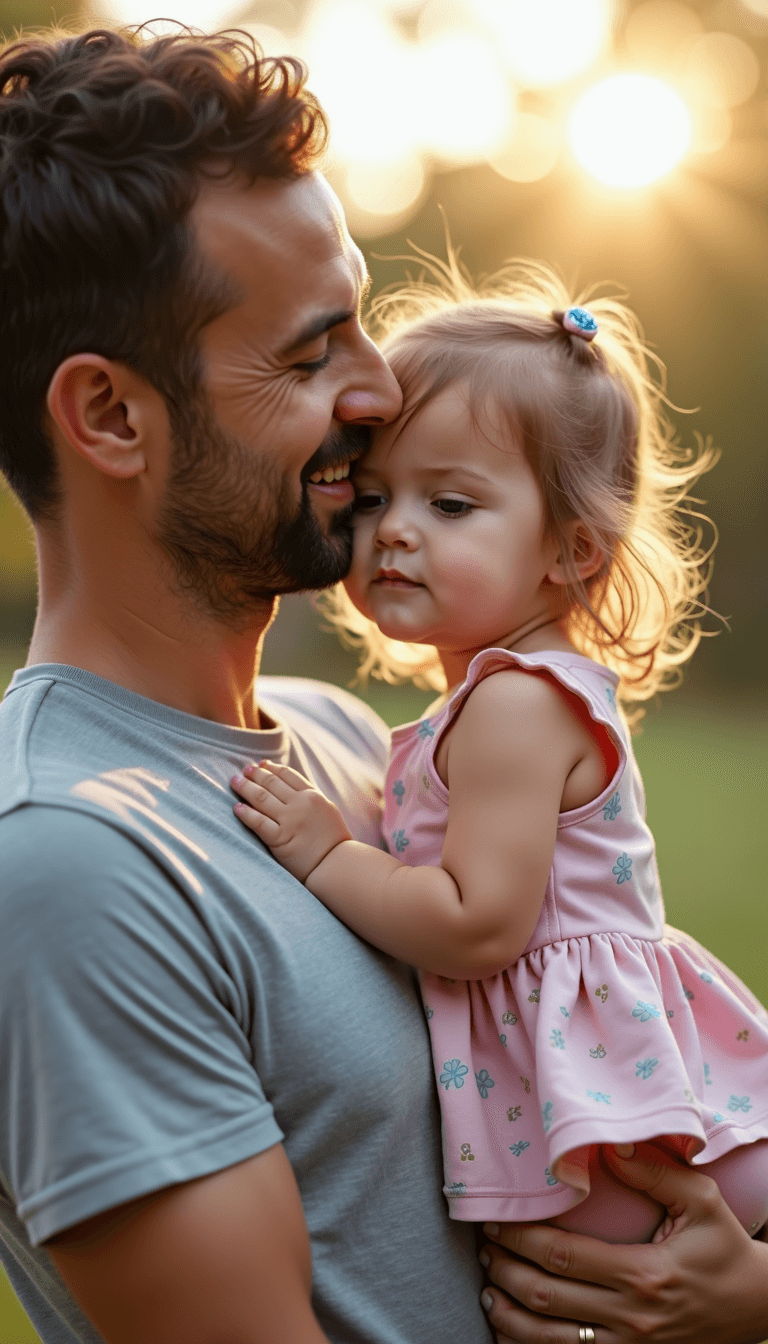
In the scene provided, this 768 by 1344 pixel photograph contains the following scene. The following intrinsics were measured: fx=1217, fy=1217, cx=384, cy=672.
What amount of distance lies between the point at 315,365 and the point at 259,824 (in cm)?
75

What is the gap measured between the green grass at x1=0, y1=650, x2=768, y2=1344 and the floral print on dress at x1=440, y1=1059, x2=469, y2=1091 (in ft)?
11.1

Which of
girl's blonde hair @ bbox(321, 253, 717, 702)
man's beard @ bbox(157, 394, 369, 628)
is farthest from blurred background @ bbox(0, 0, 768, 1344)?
man's beard @ bbox(157, 394, 369, 628)

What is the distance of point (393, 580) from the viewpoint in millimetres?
2076

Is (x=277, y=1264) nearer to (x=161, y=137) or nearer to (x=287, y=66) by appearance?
(x=161, y=137)

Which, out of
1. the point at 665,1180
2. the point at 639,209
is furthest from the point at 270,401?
the point at 639,209

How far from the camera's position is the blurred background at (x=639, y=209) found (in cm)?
1376

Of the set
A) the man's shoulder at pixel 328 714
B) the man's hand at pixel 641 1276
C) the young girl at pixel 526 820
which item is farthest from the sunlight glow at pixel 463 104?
the man's hand at pixel 641 1276

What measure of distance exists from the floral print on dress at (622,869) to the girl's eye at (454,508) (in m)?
0.61

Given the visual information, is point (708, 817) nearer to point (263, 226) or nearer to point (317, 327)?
point (317, 327)

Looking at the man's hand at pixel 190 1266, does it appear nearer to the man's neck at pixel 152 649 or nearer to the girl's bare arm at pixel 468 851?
the girl's bare arm at pixel 468 851

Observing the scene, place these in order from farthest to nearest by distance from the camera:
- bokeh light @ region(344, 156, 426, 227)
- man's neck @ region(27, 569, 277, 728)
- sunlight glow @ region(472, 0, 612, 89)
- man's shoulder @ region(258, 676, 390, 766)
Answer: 1. sunlight glow @ region(472, 0, 612, 89)
2. bokeh light @ region(344, 156, 426, 227)
3. man's shoulder @ region(258, 676, 390, 766)
4. man's neck @ region(27, 569, 277, 728)

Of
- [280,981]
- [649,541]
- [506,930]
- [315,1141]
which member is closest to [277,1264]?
[315,1141]

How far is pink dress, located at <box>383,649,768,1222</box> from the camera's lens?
5.71 feet

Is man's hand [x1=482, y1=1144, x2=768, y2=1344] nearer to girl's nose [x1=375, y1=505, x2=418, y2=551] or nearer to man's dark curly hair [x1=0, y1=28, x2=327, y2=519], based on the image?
girl's nose [x1=375, y1=505, x2=418, y2=551]
